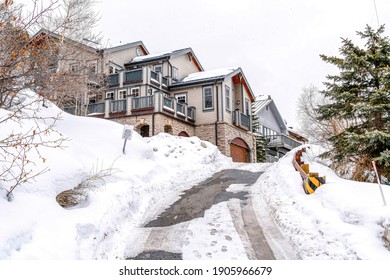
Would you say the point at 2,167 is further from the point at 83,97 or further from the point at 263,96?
the point at 263,96

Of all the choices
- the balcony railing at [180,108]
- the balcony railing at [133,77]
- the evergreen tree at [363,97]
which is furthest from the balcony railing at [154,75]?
the evergreen tree at [363,97]

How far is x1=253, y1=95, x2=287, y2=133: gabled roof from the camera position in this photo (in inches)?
1350

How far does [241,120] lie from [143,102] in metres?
8.64

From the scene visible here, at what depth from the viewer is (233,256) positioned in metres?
4.98

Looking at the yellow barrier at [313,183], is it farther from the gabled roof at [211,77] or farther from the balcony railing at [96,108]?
the balcony railing at [96,108]

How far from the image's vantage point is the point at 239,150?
24.7 metres

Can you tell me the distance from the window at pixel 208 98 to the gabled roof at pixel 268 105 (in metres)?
10.3

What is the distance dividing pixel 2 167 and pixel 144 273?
3.40m

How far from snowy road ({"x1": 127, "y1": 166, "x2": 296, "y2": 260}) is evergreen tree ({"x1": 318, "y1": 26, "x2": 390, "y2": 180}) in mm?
3716

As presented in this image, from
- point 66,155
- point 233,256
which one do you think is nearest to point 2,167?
point 66,155

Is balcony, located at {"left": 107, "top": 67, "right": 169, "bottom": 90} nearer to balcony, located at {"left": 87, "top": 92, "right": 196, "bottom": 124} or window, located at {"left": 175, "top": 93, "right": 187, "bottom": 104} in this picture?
window, located at {"left": 175, "top": 93, "right": 187, "bottom": 104}

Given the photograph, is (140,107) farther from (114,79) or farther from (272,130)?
(272,130)

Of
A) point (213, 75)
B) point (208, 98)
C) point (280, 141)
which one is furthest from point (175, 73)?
point (280, 141)

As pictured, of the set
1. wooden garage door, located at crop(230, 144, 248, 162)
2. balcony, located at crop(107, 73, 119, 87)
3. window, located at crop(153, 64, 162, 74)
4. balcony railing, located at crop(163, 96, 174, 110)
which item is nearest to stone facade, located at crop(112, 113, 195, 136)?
balcony railing, located at crop(163, 96, 174, 110)
